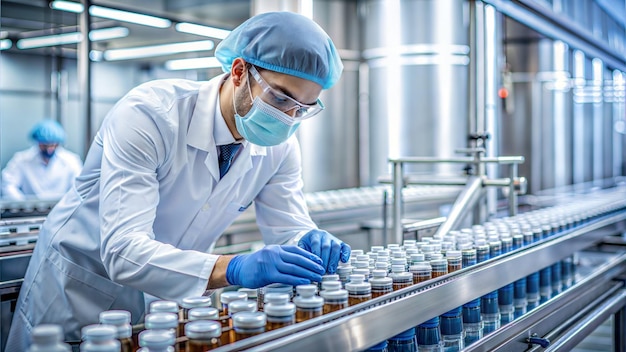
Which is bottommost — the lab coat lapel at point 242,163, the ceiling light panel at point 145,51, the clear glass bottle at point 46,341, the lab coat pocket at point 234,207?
the clear glass bottle at point 46,341

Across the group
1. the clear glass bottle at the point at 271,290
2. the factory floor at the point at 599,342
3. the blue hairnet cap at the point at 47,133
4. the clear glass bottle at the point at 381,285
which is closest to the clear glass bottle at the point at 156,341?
the clear glass bottle at the point at 271,290

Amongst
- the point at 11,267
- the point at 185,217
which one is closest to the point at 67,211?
the point at 185,217

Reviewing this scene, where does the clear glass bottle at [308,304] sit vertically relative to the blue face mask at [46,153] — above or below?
below

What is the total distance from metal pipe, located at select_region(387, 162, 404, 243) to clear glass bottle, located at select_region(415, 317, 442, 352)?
714 millimetres

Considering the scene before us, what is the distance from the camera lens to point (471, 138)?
2451mm

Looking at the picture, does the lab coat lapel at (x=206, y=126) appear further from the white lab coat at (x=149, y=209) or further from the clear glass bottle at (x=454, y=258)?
the clear glass bottle at (x=454, y=258)

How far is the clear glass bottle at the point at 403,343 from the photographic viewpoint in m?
1.25

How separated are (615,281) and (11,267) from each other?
2372 mm

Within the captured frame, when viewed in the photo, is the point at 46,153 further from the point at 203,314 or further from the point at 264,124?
the point at 203,314

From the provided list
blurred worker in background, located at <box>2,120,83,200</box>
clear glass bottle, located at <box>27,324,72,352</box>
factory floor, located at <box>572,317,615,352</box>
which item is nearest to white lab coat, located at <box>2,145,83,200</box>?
blurred worker in background, located at <box>2,120,83,200</box>

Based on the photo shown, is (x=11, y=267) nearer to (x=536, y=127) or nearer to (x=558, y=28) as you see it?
(x=558, y=28)

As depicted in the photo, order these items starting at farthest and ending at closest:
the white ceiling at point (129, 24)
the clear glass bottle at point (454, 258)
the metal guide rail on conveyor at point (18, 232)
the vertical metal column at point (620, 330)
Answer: the white ceiling at point (129, 24)
the vertical metal column at point (620, 330)
the metal guide rail on conveyor at point (18, 232)
the clear glass bottle at point (454, 258)

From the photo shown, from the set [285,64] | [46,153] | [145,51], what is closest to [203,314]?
[285,64]

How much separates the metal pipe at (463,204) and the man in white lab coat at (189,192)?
535 mm
